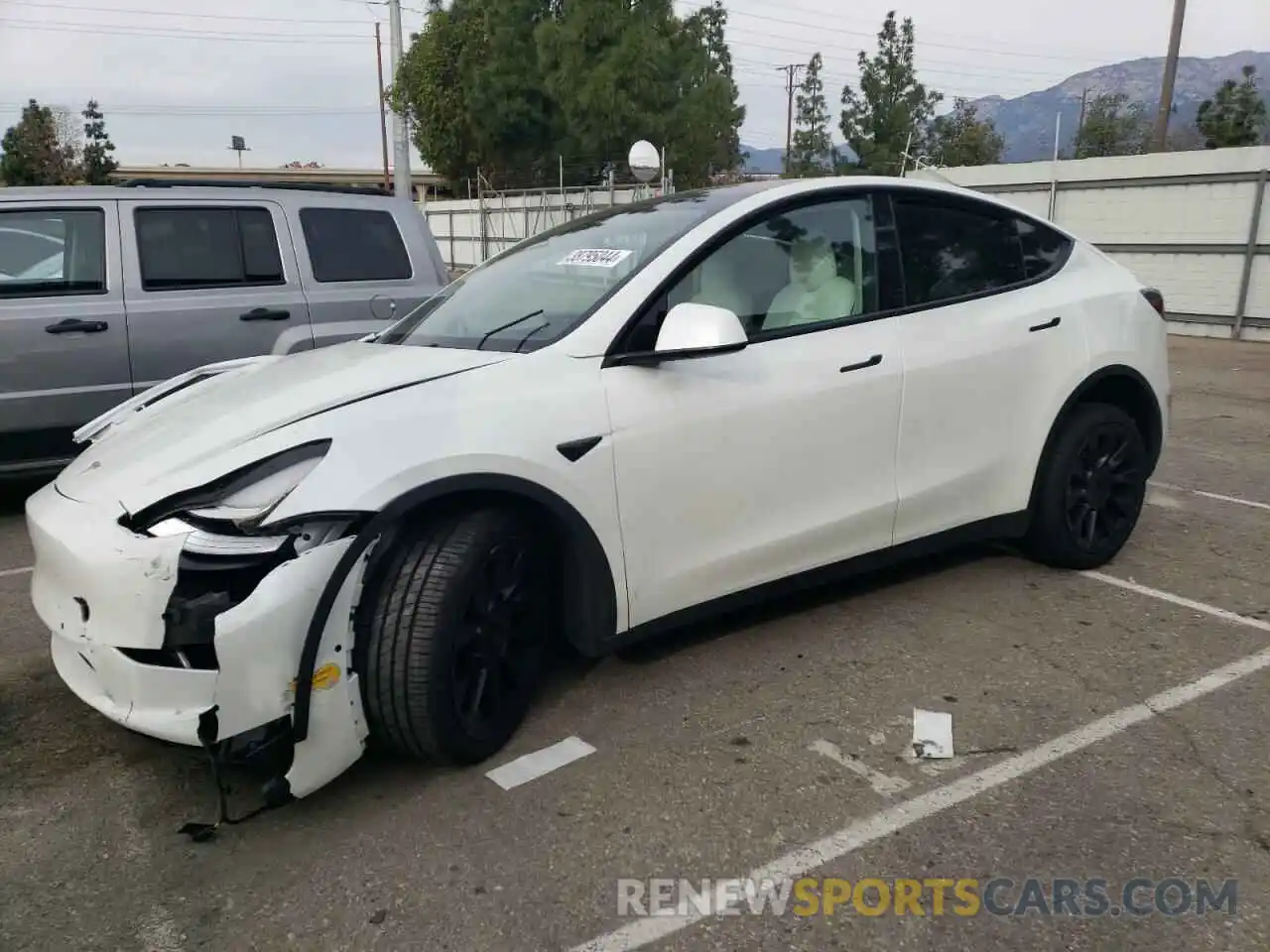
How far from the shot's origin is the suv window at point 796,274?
3377 mm

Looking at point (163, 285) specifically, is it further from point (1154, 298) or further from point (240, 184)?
point (1154, 298)

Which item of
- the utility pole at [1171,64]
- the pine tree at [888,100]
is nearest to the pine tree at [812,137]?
the pine tree at [888,100]

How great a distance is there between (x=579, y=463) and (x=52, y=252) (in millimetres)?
4182

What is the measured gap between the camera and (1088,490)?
4.36 metres

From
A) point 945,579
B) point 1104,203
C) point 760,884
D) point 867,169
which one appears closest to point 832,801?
point 760,884

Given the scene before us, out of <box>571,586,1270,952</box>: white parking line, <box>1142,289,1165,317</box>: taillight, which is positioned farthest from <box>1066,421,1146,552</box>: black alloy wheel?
<box>571,586,1270,952</box>: white parking line

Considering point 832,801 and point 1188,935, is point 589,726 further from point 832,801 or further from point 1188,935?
point 1188,935

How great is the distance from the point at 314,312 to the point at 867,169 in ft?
114

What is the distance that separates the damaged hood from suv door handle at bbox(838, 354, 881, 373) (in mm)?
1189

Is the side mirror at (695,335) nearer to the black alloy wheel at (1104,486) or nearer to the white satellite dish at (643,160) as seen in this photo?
the black alloy wheel at (1104,486)

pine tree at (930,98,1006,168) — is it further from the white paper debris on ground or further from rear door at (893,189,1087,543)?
the white paper debris on ground

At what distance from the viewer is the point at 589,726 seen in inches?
126

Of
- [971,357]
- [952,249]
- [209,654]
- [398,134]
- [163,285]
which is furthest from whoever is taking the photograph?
[398,134]

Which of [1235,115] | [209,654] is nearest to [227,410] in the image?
[209,654]
